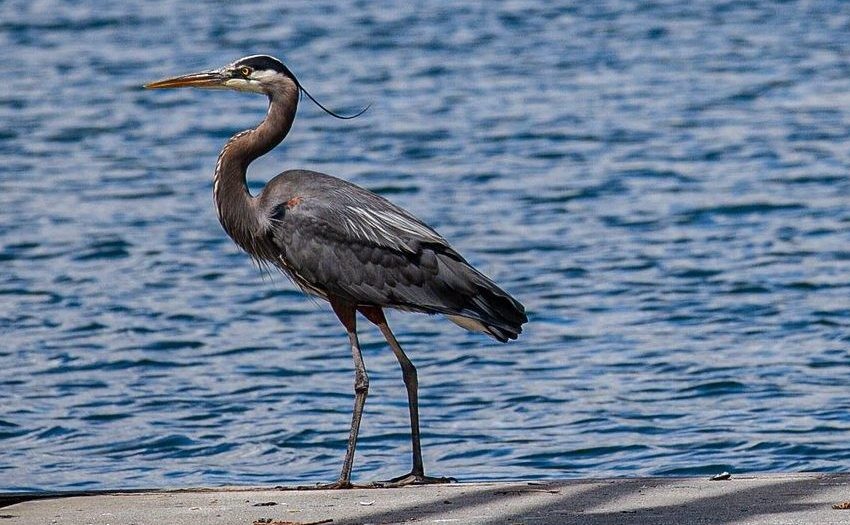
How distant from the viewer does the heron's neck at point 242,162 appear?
7875 millimetres

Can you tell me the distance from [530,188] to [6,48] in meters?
12.3

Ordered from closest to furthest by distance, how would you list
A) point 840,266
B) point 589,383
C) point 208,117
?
point 589,383
point 840,266
point 208,117

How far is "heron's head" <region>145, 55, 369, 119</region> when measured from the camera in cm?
794

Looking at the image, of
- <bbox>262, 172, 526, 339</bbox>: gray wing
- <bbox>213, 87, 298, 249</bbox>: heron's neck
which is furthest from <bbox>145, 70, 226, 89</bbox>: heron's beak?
<bbox>262, 172, 526, 339</bbox>: gray wing

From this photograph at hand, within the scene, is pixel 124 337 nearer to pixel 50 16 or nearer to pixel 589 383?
pixel 589 383

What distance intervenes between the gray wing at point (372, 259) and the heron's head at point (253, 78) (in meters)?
Result: 0.48

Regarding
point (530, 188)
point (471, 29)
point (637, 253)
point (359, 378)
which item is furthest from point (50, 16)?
point (359, 378)

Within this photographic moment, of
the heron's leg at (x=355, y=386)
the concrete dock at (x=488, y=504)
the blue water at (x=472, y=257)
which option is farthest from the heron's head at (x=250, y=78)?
the blue water at (x=472, y=257)

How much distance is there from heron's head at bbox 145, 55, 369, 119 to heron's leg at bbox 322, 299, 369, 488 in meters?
0.90

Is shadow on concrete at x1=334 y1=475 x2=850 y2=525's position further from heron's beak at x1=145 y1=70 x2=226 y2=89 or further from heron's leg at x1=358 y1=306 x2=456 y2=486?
heron's beak at x1=145 y1=70 x2=226 y2=89

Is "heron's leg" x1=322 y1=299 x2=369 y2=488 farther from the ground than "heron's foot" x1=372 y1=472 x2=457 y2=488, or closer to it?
farther from the ground

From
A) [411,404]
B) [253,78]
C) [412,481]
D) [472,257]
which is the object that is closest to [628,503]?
[412,481]

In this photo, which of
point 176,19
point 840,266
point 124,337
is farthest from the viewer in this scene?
point 176,19

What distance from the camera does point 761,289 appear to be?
12.5 metres
